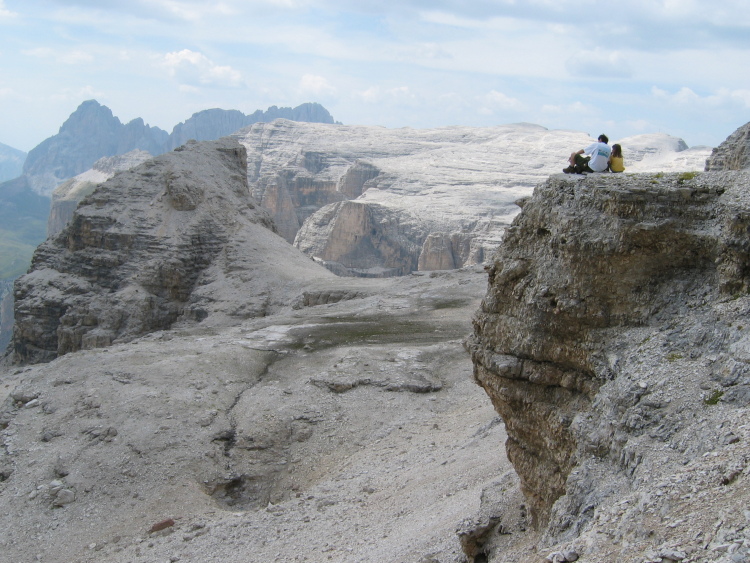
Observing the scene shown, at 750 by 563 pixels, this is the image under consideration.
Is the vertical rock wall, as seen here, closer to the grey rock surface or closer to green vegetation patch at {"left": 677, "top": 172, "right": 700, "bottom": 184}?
green vegetation patch at {"left": 677, "top": 172, "right": 700, "bottom": 184}

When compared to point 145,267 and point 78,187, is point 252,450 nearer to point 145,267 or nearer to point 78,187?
point 145,267

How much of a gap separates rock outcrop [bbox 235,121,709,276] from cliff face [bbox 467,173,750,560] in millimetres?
56663

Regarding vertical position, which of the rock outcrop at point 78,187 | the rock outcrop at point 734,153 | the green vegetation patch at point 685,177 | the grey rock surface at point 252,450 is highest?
the rock outcrop at point 78,187

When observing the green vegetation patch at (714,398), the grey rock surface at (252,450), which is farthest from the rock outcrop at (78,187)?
the green vegetation patch at (714,398)

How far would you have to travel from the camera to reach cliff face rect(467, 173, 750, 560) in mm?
6691

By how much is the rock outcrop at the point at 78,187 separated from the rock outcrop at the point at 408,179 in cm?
2502

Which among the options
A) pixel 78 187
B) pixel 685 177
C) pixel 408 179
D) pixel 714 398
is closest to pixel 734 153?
pixel 685 177

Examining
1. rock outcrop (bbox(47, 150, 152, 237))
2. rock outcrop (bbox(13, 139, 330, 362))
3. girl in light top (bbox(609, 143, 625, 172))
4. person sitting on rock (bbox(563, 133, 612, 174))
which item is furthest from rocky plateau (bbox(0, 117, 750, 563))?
rock outcrop (bbox(47, 150, 152, 237))

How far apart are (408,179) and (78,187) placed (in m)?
66.6

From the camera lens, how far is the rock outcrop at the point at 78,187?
413 feet

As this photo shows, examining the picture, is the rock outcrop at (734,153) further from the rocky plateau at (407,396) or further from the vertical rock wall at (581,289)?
the vertical rock wall at (581,289)

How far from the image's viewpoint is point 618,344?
8742 millimetres

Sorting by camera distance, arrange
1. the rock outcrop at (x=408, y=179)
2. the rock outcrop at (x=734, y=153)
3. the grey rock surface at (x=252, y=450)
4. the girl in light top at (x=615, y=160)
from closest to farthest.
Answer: the girl in light top at (x=615, y=160) < the grey rock surface at (x=252, y=450) < the rock outcrop at (x=734, y=153) < the rock outcrop at (x=408, y=179)

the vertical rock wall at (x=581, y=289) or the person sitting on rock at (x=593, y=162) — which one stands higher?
the person sitting on rock at (x=593, y=162)
